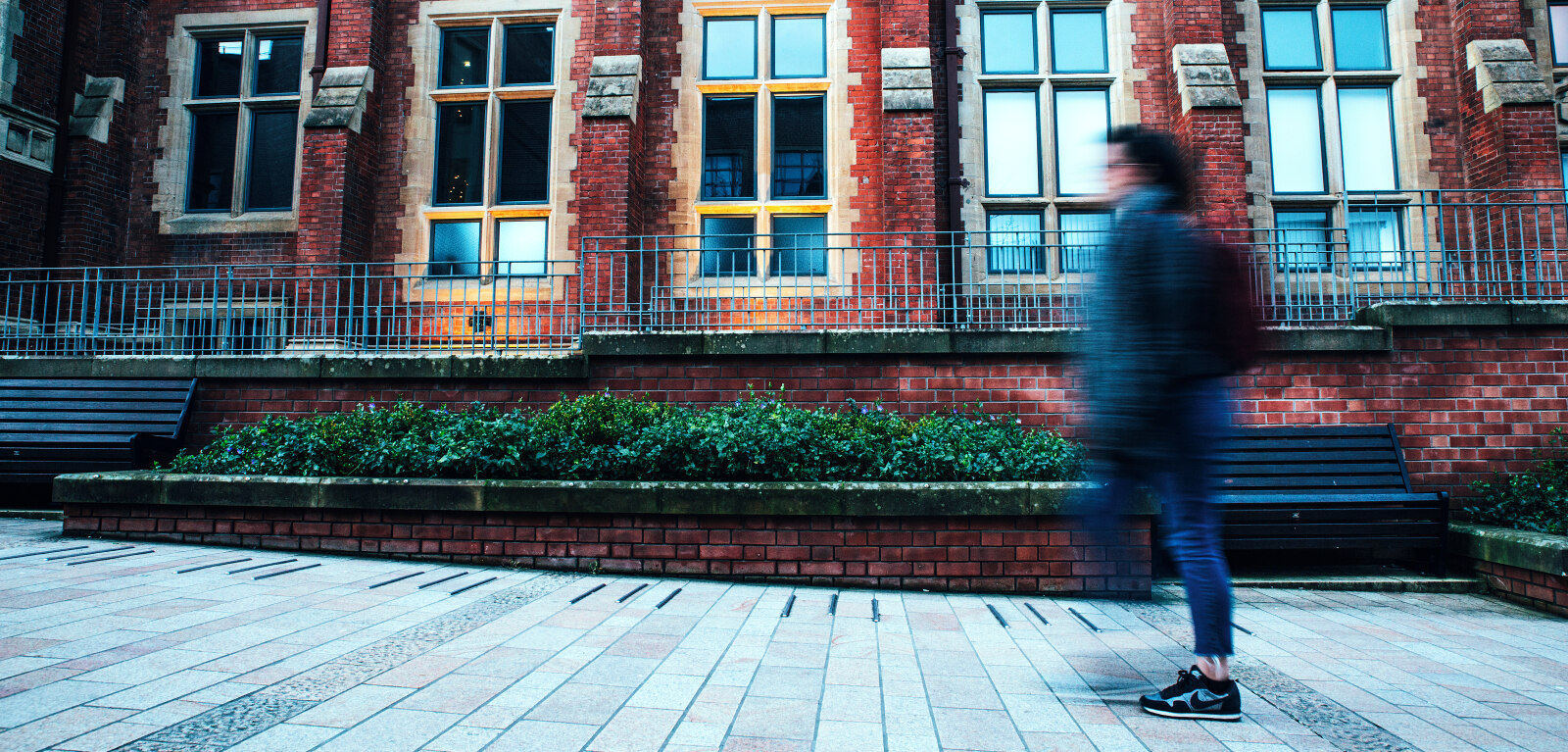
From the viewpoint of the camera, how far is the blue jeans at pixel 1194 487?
253 centimetres

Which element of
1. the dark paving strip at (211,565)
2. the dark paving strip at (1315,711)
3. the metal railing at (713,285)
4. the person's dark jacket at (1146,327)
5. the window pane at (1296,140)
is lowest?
the dark paving strip at (1315,711)

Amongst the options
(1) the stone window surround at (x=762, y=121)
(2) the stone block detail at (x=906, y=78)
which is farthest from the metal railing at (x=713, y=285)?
(2) the stone block detail at (x=906, y=78)

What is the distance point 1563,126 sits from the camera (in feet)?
30.5

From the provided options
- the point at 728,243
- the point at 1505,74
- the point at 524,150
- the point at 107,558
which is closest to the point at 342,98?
the point at 524,150

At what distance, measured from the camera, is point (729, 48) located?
1000 centimetres

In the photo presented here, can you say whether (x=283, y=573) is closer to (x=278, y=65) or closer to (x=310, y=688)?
(x=310, y=688)

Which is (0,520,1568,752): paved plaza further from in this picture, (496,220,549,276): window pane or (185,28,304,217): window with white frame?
(185,28,304,217): window with white frame

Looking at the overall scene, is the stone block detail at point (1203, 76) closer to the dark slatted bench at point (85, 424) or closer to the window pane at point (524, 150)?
the window pane at point (524, 150)

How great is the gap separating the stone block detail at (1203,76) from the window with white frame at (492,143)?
7.86m

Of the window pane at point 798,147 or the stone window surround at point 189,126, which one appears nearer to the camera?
the window pane at point 798,147

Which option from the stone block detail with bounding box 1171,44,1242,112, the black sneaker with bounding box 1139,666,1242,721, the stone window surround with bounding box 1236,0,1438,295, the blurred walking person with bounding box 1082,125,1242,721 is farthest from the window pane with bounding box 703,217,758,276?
the black sneaker with bounding box 1139,666,1242,721

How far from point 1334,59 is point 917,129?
18.9 ft

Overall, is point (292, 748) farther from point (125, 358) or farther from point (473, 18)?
point (473, 18)

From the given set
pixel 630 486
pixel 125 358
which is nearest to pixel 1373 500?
pixel 630 486
